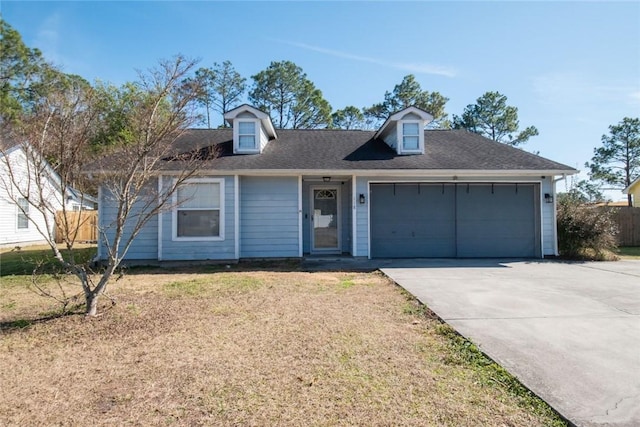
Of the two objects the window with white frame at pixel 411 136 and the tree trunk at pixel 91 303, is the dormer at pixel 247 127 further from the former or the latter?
the tree trunk at pixel 91 303

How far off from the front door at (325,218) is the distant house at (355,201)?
3cm

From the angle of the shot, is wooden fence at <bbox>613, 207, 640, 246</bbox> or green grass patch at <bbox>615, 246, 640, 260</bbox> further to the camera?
wooden fence at <bbox>613, 207, 640, 246</bbox>

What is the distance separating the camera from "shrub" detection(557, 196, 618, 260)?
33.5ft

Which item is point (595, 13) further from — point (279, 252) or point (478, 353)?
point (279, 252)

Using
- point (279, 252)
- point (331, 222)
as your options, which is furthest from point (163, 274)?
point (331, 222)

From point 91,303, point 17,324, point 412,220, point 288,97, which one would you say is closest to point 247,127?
point 412,220

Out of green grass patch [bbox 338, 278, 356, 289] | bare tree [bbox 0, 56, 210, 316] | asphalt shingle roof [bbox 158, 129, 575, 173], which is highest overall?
asphalt shingle roof [bbox 158, 129, 575, 173]

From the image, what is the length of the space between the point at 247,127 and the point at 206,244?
3773mm

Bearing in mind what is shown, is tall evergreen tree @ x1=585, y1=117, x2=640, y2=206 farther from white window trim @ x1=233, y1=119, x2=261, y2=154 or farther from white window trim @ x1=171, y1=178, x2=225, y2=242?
white window trim @ x1=171, y1=178, x2=225, y2=242

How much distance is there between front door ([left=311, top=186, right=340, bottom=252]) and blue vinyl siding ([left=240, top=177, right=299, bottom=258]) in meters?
1.21

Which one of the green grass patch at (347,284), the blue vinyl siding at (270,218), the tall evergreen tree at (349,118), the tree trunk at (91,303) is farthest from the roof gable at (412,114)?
the tall evergreen tree at (349,118)

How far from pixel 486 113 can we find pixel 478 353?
32.8m

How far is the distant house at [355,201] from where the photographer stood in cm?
951

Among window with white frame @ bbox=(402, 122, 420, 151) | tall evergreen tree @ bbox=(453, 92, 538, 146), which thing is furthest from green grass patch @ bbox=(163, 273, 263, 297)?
tall evergreen tree @ bbox=(453, 92, 538, 146)
